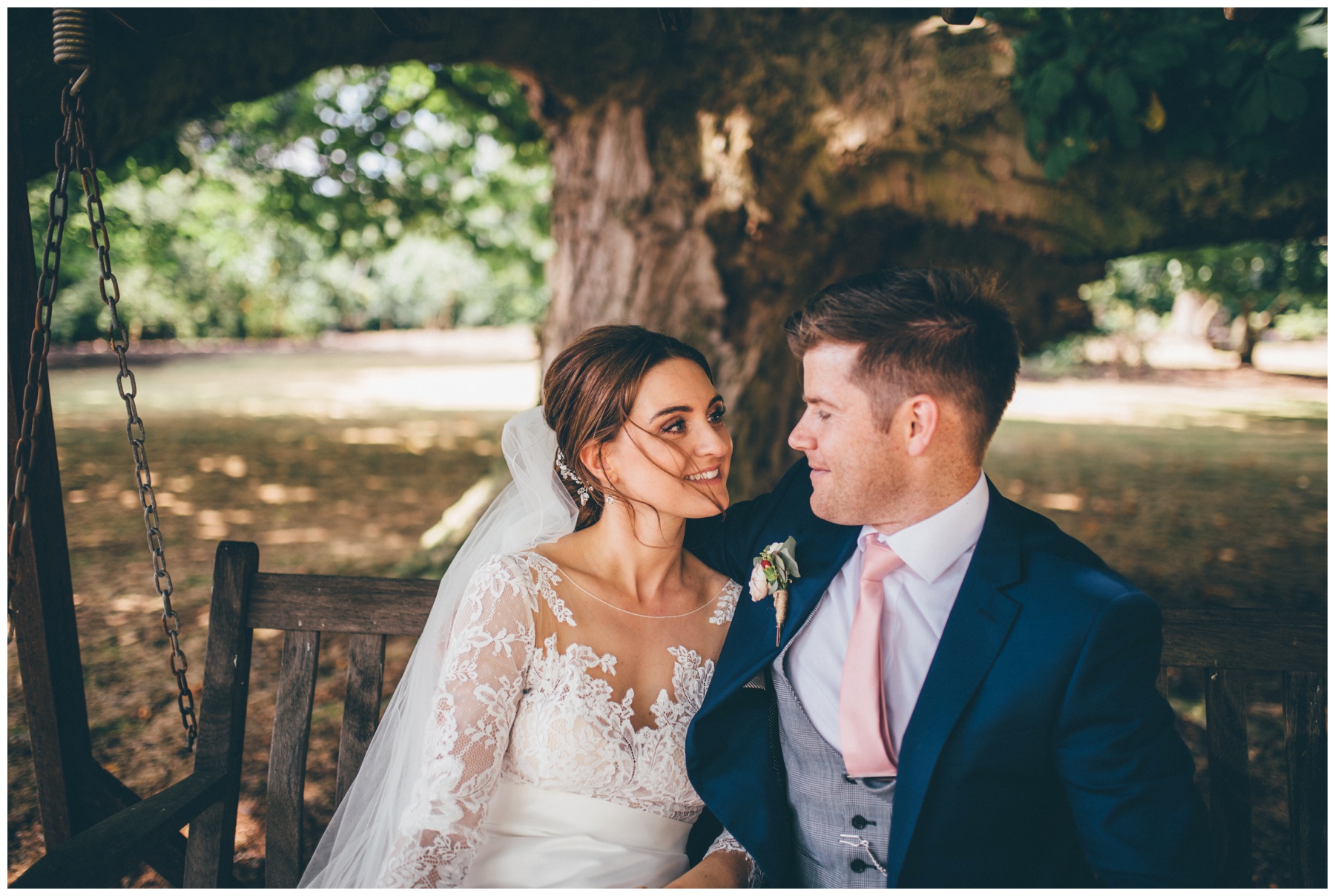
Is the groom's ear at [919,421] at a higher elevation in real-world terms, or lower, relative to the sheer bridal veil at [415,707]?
higher

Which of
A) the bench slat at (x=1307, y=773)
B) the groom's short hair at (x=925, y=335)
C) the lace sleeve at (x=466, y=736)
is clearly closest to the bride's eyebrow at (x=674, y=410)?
the groom's short hair at (x=925, y=335)

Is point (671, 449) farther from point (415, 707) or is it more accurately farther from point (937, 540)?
point (415, 707)

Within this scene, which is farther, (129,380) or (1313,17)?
(1313,17)

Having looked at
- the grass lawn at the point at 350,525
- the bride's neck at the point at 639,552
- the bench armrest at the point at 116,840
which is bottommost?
the grass lawn at the point at 350,525

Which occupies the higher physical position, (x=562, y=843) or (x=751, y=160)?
(x=751, y=160)

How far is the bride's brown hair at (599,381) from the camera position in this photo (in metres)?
2.45

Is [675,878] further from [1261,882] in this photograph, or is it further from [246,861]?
[1261,882]

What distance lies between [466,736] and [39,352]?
159 cm

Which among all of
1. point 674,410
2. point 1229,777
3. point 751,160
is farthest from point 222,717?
point 751,160

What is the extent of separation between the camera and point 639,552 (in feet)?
8.41

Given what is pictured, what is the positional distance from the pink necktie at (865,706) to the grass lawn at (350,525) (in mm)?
2539

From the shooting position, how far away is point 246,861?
346 centimetres

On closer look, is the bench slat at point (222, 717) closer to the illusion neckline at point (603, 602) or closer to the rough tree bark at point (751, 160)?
the illusion neckline at point (603, 602)

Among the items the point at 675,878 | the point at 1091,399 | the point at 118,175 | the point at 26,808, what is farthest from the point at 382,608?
the point at 1091,399
